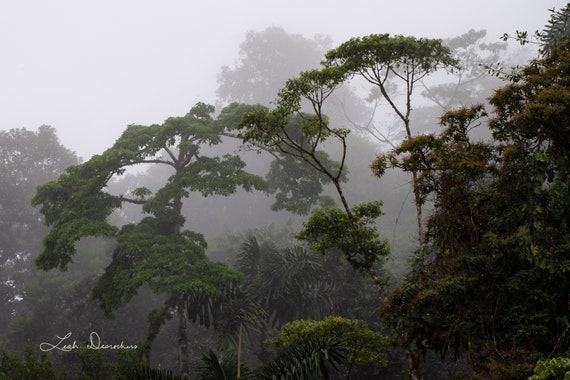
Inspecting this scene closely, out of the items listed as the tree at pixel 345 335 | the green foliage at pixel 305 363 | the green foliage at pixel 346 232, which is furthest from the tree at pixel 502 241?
the tree at pixel 345 335

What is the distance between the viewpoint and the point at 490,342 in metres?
6.31

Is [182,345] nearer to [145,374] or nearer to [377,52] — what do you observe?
[145,374]

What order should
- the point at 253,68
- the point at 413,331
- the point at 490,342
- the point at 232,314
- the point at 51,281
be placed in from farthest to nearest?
the point at 253,68
the point at 51,281
the point at 232,314
the point at 413,331
the point at 490,342

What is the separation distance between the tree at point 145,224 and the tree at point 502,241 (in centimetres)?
668

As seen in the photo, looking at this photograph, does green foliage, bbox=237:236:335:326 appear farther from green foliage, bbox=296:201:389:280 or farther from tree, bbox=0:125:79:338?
tree, bbox=0:125:79:338

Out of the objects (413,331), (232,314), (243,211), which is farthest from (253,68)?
(413,331)

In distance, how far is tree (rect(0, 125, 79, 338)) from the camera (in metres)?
25.7

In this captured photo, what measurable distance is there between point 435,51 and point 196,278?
834 cm

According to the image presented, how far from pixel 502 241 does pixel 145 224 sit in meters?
11.6

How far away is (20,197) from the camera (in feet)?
92.8

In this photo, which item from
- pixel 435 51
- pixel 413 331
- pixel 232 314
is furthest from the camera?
pixel 232 314

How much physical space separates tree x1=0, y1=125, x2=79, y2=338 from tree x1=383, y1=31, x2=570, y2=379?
24.0 m

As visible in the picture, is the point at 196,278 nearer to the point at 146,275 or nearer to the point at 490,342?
the point at 146,275

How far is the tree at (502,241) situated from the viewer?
19.6 ft
